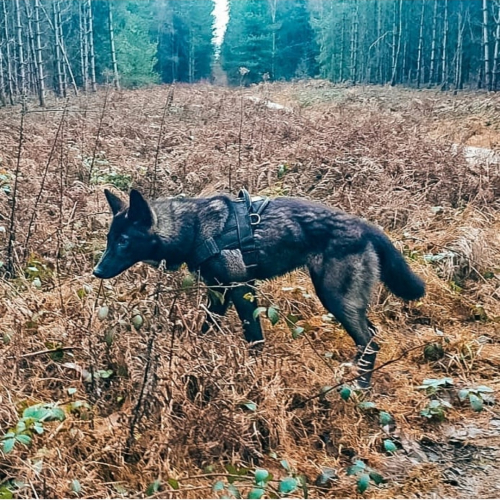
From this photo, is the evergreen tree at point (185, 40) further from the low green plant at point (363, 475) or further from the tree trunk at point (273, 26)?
the low green plant at point (363, 475)

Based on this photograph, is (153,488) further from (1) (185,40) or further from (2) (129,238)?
(1) (185,40)

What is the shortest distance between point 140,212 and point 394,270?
6.43 ft

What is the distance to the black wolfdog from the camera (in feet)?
13.4

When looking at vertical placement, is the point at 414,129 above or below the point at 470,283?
above

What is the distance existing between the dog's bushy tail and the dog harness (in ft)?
2.95

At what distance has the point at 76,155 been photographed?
8.51 metres

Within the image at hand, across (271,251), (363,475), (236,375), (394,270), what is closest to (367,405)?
(363,475)

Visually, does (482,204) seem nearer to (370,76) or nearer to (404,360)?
(404,360)

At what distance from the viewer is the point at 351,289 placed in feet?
13.4

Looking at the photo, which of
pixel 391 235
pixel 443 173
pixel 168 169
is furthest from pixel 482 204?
pixel 168 169

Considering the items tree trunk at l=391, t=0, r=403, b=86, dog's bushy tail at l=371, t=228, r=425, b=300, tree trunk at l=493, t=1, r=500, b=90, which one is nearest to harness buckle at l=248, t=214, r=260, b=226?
dog's bushy tail at l=371, t=228, r=425, b=300

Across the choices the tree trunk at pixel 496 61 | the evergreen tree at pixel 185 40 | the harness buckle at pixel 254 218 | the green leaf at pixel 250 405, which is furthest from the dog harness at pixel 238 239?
the evergreen tree at pixel 185 40

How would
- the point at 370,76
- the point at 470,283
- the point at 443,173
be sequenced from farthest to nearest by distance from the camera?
the point at 370,76 → the point at 443,173 → the point at 470,283

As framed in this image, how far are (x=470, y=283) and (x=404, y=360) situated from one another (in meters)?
1.87
